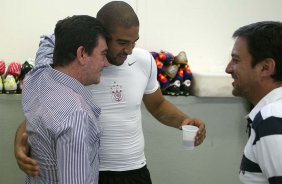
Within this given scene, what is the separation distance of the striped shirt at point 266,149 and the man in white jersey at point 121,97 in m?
0.46

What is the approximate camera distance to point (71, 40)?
1.09 meters

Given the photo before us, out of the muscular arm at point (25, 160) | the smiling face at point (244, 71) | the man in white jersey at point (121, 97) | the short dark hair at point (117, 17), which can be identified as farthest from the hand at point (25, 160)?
the smiling face at point (244, 71)

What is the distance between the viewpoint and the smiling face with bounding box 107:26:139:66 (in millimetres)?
1385

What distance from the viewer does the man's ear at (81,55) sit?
110 centimetres

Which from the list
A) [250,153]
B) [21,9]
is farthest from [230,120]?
[21,9]

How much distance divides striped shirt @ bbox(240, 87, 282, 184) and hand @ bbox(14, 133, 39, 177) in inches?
27.5

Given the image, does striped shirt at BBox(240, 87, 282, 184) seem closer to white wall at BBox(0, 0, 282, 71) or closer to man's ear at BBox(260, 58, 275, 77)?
man's ear at BBox(260, 58, 275, 77)

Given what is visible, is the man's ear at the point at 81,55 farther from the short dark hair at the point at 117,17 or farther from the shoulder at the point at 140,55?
the shoulder at the point at 140,55

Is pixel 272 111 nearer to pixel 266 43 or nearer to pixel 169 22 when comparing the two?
pixel 266 43

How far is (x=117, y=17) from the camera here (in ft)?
4.53

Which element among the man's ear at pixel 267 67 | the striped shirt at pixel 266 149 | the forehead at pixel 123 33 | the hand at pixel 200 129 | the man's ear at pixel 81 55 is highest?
the forehead at pixel 123 33

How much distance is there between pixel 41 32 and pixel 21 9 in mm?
201

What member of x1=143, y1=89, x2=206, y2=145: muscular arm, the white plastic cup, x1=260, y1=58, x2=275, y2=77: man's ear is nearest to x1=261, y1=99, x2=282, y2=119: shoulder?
x1=260, y1=58, x2=275, y2=77: man's ear

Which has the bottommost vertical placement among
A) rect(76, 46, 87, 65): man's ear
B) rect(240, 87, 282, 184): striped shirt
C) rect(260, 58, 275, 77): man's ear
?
rect(240, 87, 282, 184): striped shirt
